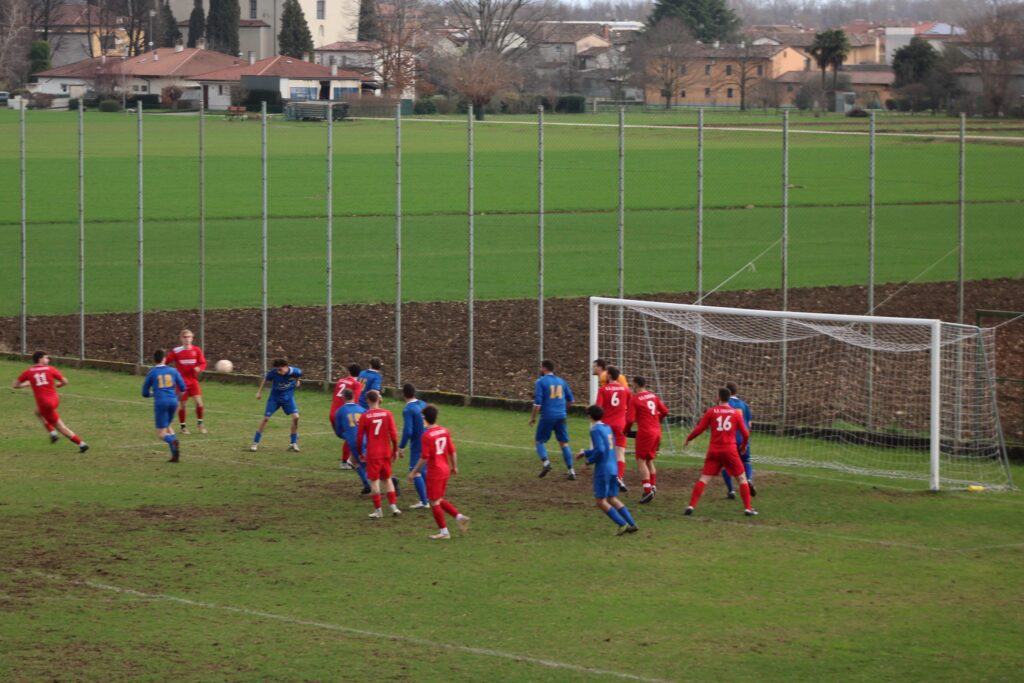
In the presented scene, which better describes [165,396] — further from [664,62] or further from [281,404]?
[664,62]

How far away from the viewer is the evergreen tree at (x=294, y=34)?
149m

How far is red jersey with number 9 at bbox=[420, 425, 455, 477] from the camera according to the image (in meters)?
17.1

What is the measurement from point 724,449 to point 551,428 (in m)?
3.48

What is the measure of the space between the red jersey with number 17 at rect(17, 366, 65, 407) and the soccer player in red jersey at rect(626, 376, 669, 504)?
9097mm

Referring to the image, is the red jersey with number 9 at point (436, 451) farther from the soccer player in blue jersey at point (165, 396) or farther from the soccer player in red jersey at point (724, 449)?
the soccer player in blue jersey at point (165, 396)

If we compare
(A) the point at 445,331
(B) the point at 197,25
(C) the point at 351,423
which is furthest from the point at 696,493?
(B) the point at 197,25

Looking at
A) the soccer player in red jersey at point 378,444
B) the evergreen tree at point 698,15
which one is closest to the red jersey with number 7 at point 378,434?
the soccer player in red jersey at point 378,444

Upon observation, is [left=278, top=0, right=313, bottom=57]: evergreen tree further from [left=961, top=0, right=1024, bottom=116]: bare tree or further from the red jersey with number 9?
the red jersey with number 9

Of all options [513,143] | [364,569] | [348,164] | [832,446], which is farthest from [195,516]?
[348,164]

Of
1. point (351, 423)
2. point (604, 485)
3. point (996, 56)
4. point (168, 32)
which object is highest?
point (168, 32)

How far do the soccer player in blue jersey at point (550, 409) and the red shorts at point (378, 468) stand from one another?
307 cm

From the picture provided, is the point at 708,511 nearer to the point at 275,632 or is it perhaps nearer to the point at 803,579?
the point at 803,579

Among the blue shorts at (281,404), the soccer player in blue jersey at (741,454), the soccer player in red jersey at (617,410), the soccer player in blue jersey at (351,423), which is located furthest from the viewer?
the blue shorts at (281,404)

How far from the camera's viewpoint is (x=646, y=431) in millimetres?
19922
